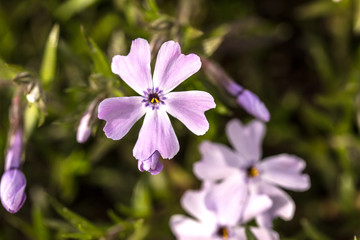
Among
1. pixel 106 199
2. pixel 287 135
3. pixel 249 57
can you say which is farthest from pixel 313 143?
pixel 106 199

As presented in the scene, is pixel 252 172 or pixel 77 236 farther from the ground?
pixel 252 172

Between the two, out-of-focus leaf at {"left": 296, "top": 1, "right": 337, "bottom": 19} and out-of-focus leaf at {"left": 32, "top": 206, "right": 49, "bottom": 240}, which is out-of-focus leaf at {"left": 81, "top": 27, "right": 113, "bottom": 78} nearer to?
out-of-focus leaf at {"left": 32, "top": 206, "right": 49, "bottom": 240}

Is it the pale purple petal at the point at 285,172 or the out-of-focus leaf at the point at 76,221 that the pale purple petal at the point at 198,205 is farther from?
the out-of-focus leaf at the point at 76,221

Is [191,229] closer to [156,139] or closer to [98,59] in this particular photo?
[156,139]

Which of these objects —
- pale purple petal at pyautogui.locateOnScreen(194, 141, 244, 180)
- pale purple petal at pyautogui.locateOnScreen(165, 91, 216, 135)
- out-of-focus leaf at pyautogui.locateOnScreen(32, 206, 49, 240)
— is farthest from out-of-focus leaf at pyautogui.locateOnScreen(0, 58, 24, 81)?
pale purple petal at pyautogui.locateOnScreen(194, 141, 244, 180)

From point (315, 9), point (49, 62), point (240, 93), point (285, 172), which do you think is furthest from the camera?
point (315, 9)

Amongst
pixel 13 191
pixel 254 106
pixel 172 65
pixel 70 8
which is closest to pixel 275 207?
pixel 254 106
